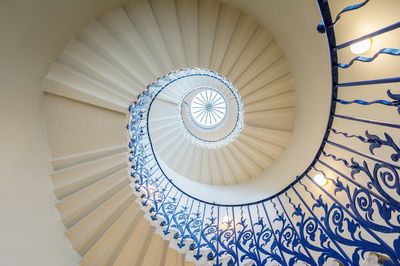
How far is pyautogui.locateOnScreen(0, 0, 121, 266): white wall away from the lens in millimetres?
3188

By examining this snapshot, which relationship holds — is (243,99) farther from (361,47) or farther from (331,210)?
(331,210)

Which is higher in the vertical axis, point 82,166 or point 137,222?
point 82,166

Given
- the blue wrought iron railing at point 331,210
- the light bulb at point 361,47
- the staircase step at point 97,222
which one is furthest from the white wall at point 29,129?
the light bulb at point 361,47

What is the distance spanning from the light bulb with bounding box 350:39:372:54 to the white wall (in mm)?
4313

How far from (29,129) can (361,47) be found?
516cm

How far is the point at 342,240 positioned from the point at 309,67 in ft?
A: 11.0

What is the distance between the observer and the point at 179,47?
5.35m

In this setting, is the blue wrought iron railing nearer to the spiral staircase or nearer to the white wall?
the spiral staircase

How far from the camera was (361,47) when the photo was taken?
11.7 feet

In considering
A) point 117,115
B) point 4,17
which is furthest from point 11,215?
point 4,17

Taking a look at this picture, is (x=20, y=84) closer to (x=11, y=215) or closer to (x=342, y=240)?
(x=11, y=215)

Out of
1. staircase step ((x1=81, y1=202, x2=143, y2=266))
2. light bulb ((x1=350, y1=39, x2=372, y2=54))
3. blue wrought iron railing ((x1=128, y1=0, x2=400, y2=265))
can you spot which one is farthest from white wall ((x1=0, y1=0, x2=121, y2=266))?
light bulb ((x1=350, y1=39, x2=372, y2=54))

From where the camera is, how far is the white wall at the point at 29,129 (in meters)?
3.19

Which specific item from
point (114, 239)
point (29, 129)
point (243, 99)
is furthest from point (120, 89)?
point (243, 99)
